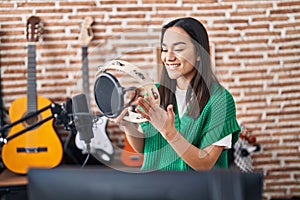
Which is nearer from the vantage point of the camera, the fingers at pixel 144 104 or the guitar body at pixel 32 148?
the fingers at pixel 144 104

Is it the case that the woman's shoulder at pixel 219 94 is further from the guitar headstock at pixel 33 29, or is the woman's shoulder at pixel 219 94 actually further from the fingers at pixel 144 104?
the guitar headstock at pixel 33 29

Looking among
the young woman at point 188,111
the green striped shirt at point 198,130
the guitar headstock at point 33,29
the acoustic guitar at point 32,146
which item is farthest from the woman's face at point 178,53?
the guitar headstock at point 33,29

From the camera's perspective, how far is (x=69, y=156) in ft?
11.4

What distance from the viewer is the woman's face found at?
1.53m

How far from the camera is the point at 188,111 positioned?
1.62 meters

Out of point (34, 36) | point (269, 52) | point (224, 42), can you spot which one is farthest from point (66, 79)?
point (269, 52)

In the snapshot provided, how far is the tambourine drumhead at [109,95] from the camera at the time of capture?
61.4 inches

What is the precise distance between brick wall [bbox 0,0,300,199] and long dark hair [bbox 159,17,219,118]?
2.02 m

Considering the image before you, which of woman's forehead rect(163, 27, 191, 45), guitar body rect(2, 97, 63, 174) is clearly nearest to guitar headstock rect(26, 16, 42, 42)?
guitar body rect(2, 97, 63, 174)

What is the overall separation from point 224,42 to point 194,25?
85.4 inches

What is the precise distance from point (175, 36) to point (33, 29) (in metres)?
2.19

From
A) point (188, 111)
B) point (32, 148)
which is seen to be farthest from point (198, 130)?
point (32, 148)

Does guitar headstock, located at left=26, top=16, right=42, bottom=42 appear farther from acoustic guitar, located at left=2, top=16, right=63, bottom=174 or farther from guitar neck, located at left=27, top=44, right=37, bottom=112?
acoustic guitar, located at left=2, top=16, right=63, bottom=174

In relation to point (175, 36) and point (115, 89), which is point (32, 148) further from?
point (175, 36)
